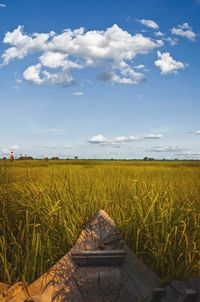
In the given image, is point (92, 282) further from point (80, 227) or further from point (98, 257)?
point (80, 227)

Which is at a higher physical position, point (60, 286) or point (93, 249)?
point (93, 249)

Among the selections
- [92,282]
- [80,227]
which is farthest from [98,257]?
[80,227]

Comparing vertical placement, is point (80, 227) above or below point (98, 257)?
above

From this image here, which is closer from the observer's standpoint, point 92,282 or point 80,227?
point 92,282

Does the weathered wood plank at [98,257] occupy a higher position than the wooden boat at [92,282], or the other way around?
the weathered wood plank at [98,257]

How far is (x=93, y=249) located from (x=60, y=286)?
1.53 feet

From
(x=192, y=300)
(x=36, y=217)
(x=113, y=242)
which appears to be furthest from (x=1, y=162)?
(x=192, y=300)

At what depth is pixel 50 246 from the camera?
13.9ft

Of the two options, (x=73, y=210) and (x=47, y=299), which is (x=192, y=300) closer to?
(x=47, y=299)

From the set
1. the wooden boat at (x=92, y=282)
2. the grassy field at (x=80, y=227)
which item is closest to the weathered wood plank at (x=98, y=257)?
the wooden boat at (x=92, y=282)

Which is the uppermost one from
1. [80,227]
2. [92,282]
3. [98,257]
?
[80,227]

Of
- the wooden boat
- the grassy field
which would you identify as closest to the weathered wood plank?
the wooden boat

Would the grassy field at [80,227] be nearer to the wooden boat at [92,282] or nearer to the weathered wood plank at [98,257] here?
the wooden boat at [92,282]

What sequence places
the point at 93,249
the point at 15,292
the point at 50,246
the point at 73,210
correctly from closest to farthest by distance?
the point at 15,292
the point at 93,249
the point at 50,246
the point at 73,210
